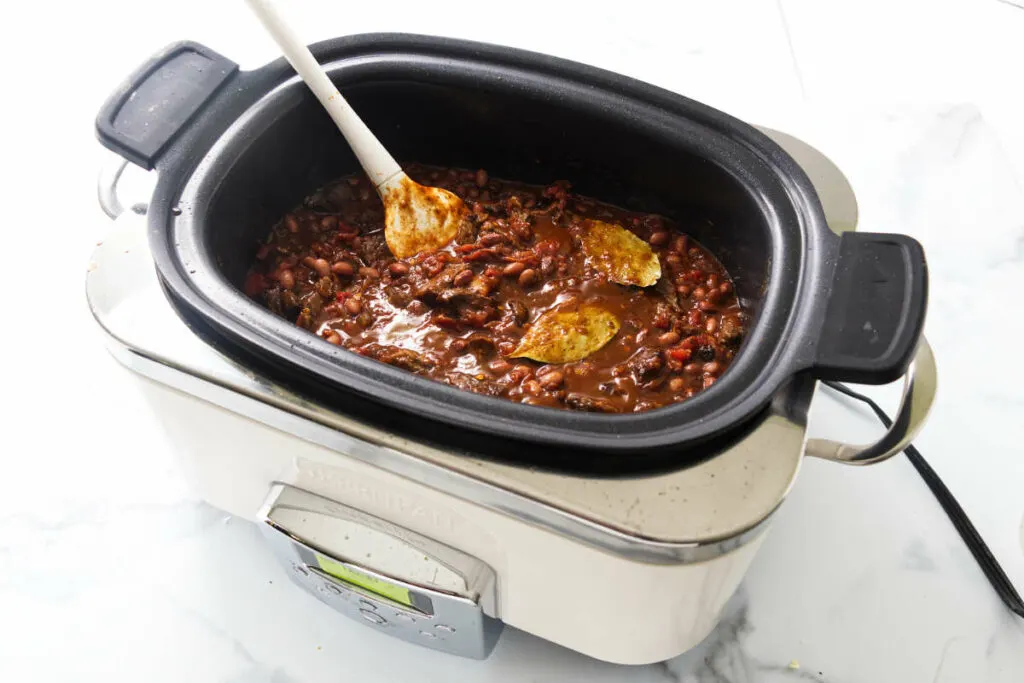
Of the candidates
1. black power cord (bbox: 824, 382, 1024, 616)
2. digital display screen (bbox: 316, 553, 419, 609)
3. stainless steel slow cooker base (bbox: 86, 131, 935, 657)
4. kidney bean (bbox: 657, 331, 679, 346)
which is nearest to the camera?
stainless steel slow cooker base (bbox: 86, 131, 935, 657)

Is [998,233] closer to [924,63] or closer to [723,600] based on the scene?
[924,63]

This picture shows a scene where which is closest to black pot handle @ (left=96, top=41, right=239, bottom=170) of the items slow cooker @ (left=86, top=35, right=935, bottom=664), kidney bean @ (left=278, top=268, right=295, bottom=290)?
slow cooker @ (left=86, top=35, right=935, bottom=664)

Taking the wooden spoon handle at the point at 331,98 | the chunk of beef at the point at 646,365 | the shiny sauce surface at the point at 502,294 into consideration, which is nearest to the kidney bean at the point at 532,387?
the shiny sauce surface at the point at 502,294

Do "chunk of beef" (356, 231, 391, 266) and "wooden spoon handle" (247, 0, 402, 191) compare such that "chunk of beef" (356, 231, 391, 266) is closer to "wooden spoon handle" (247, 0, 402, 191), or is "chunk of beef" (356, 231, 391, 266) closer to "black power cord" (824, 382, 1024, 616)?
"wooden spoon handle" (247, 0, 402, 191)

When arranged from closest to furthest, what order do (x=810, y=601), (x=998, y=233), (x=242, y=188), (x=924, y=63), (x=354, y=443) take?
(x=354, y=443) → (x=242, y=188) → (x=810, y=601) → (x=998, y=233) → (x=924, y=63)

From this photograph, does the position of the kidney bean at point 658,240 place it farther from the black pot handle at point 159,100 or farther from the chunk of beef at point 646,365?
the black pot handle at point 159,100

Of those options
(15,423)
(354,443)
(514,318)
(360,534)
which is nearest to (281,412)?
(354,443)
